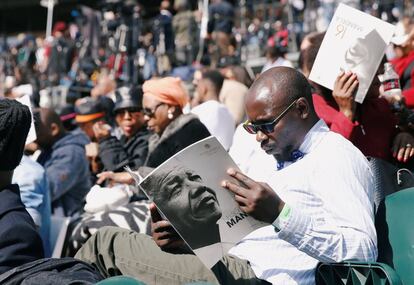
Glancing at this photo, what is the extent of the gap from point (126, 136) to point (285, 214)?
12.5 feet

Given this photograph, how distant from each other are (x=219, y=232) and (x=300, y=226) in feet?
1.08

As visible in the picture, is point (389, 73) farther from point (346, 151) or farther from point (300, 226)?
point (300, 226)

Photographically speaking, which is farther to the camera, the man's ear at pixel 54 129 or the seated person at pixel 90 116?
the seated person at pixel 90 116

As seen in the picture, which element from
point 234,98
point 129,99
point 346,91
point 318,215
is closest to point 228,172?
point 318,215

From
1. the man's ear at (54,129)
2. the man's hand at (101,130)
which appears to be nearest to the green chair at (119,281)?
the man's hand at (101,130)

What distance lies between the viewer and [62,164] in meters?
7.20

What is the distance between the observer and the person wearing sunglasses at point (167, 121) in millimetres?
5801

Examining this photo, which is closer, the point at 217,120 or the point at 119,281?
the point at 119,281

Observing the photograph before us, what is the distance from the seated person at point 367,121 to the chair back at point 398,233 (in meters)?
0.86

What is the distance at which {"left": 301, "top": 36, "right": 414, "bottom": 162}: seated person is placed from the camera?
14.3 ft

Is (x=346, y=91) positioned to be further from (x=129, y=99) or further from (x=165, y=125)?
(x=129, y=99)

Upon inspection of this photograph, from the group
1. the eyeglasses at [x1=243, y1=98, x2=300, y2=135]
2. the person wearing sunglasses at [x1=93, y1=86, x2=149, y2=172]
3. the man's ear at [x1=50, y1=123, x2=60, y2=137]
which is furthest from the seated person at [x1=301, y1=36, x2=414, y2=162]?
the man's ear at [x1=50, y1=123, x2=60, y2=137]

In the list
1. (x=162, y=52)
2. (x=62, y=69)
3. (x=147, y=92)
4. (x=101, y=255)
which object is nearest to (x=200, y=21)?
(x=162, y=52)

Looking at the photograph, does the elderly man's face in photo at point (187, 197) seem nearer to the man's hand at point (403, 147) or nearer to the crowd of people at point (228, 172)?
Result: the crowd of people at point (228, 172)
